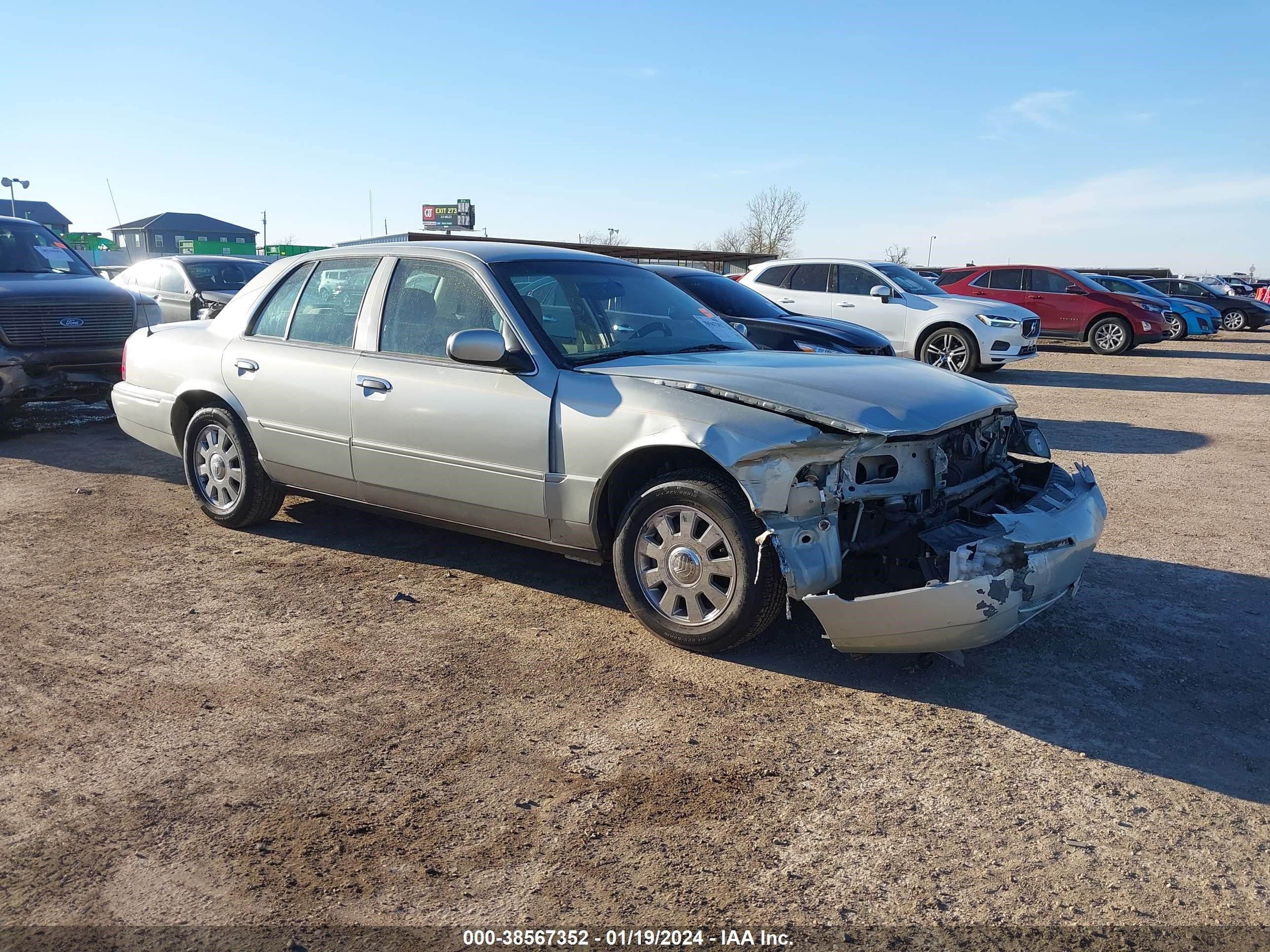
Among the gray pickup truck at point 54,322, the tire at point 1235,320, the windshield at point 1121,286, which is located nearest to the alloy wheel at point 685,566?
the gray pickup truck at point 54,322

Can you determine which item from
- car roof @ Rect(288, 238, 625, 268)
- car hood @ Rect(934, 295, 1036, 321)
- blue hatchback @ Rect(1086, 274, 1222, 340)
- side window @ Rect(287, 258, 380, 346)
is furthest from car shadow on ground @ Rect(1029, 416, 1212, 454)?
blue hatchback @ Rect(1086, 274, 1222, 340)

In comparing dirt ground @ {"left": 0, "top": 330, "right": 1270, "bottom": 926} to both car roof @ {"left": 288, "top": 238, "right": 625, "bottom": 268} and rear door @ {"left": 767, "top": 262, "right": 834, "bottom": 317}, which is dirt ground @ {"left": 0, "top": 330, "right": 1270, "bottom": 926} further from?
rear door @ {"left": 767, "top": 262, "right": 834, "bottom": 317}

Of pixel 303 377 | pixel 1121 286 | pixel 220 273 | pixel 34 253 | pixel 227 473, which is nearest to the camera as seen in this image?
pixel 303 377

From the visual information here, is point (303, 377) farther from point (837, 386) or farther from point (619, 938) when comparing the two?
point (619, 938)

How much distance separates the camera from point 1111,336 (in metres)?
19.3

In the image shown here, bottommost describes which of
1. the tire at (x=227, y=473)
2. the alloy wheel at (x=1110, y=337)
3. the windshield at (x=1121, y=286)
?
the alloy wheel at (x=1110, y=337)

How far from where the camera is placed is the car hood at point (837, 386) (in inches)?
151

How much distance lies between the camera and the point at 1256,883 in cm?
265

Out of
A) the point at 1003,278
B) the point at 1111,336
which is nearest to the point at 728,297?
the point at 1003,278

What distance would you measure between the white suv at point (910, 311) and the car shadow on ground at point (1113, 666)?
8714mm

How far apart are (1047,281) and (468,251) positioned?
16.9 m

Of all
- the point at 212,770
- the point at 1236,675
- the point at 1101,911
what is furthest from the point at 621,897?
the point at 1236,675

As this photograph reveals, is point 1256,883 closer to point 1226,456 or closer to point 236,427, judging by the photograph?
point 236,427

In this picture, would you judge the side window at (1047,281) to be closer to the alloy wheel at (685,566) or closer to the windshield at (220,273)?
the windshield at (220,273)
